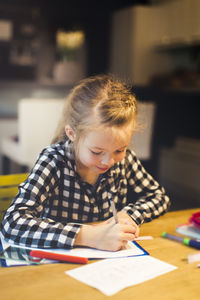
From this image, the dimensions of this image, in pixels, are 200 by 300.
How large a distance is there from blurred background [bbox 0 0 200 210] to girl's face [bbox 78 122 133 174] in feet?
8.78

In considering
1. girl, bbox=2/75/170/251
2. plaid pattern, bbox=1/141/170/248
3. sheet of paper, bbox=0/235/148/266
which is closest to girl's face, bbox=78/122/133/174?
girl, bbox=2/75/170/251

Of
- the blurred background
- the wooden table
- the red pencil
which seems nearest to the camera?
the wooden table

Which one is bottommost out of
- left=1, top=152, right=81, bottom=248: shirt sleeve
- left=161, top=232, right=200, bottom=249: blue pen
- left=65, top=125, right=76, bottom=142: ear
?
left=161, top=232, right=200, bottom=249: blue pen

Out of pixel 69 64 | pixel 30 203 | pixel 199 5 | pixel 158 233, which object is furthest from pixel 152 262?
pixel 69 64

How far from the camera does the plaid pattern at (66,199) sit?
0.81m

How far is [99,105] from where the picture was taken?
3.12 ft

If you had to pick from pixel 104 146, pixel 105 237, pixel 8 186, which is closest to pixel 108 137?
pixel 104 146

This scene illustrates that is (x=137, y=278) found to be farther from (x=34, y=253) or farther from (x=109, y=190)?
(x=109, y=190)

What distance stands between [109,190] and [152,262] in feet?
1.31

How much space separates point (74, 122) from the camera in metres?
0.99

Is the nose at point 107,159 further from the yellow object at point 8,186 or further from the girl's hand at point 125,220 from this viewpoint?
the yellow object at point 8,186

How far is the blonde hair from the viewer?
932 millimetres

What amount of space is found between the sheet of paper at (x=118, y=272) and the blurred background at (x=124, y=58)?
2860 millimetres

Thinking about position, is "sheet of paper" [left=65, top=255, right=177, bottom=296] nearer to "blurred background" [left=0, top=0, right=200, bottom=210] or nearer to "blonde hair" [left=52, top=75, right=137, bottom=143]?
"blonde hair" [left=52, top=75, right=137, bottom=143]
